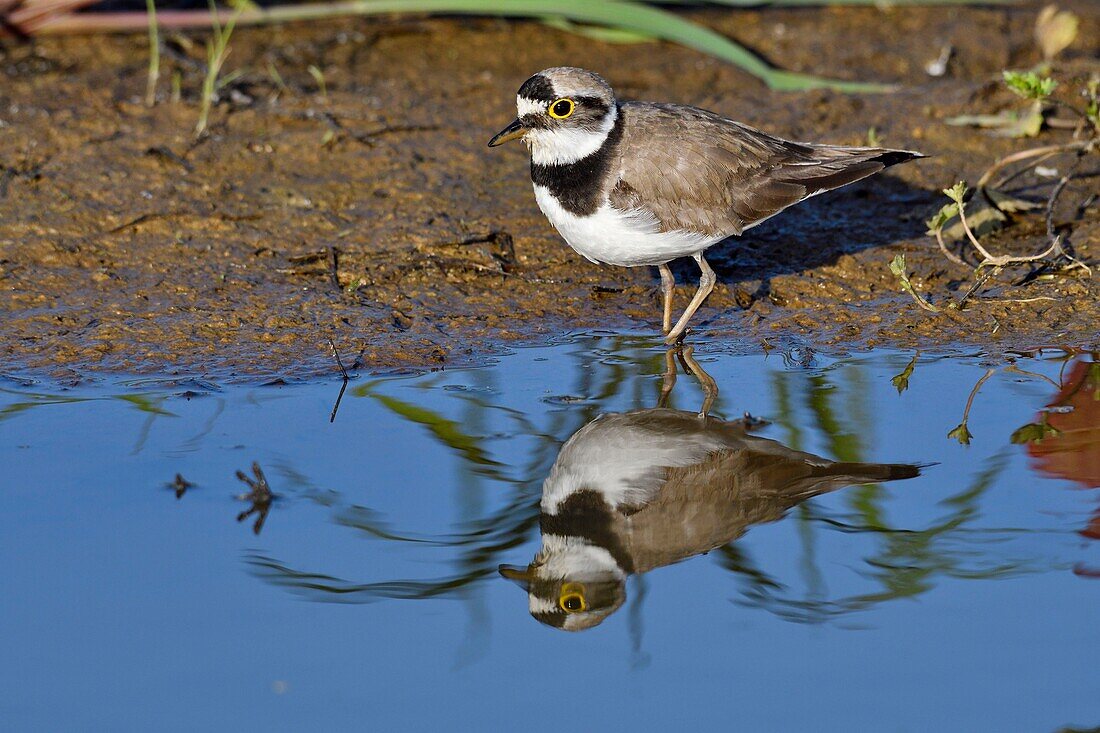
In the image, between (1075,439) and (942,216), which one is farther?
(942,216)

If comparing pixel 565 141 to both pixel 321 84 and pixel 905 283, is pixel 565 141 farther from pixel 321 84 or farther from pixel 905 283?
pixel 321 84

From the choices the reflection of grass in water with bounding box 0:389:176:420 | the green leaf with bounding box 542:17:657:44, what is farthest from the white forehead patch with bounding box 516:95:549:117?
the green leaf with bounding box 542:17:657:44

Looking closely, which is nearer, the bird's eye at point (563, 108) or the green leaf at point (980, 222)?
the bird's eye at point (563, 108)

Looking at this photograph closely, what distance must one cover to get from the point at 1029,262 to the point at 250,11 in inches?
197

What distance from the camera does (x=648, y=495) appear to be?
4238mm

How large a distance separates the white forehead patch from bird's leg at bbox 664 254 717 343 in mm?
958

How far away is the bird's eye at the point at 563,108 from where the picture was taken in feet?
17.9

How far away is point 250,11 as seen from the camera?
7992 millimetres

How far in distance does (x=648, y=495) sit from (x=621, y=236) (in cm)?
144

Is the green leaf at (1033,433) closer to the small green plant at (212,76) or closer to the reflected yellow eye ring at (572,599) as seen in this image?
the reflected yellow eye ring at (572,599)

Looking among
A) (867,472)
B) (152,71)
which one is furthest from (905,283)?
(152,71)

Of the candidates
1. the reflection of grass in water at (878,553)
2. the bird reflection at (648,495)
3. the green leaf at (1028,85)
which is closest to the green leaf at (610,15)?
the green leaf at (1028,85)

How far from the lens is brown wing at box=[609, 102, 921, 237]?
17.7 ft

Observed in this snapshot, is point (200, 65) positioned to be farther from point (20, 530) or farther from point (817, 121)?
point (20, 530)
